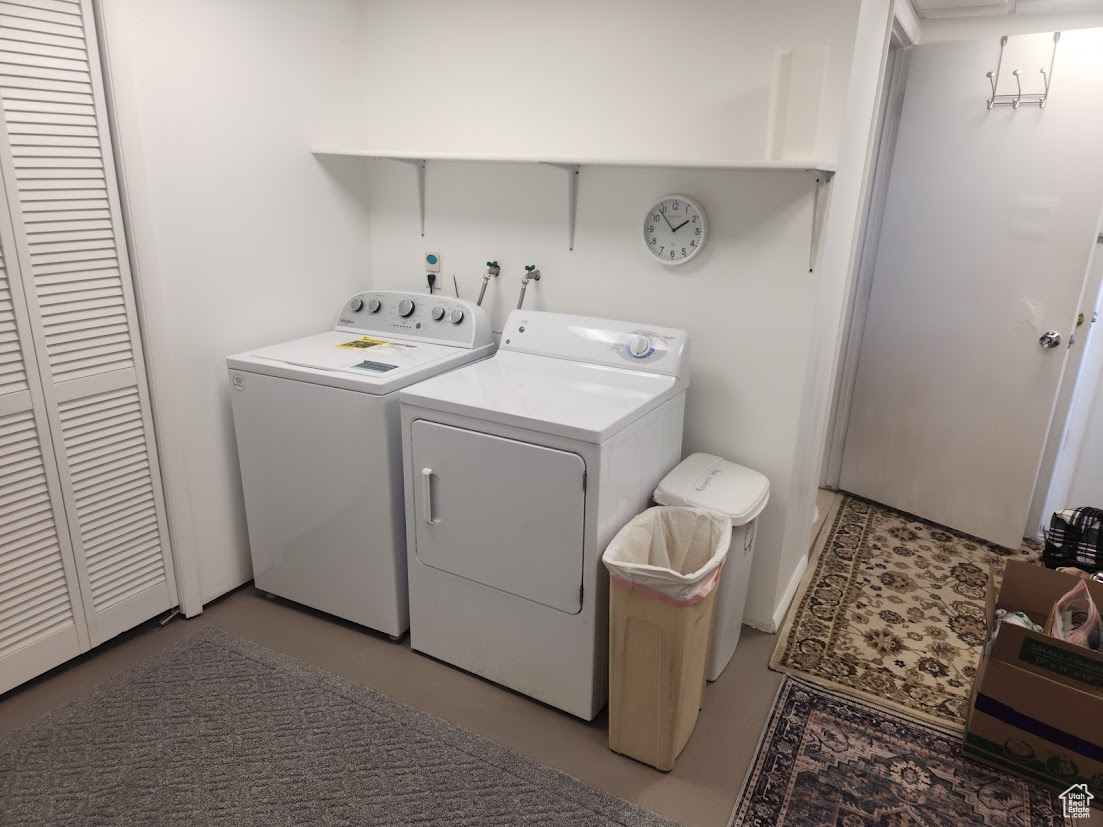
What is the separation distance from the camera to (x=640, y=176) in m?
2.40

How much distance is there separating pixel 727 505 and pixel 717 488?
4.1 inches

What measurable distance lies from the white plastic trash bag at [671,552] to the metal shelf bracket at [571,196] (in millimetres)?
1067

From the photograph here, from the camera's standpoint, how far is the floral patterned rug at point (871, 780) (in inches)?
69.6

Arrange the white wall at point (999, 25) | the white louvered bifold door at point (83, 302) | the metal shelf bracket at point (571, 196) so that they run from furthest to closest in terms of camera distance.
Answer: the white wall at point (999, 25)
the metal shelf bracket at point (571, 196)
the white louvered bifold door at point (83, 302)

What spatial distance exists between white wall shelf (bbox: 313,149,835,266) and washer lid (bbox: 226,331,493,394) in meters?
0.58

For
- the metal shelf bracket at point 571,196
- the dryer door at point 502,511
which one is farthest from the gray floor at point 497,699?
the metal shelf bracket at point 571,196

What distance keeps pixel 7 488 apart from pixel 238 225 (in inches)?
42.5

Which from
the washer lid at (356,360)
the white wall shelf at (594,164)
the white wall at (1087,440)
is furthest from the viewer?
the white wall at (1087,440)

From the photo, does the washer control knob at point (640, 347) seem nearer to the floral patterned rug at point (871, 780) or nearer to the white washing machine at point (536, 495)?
the white washing machine at point (536, 495)

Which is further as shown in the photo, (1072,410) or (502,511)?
(1072,410)

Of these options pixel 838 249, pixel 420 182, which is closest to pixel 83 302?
pixel 420 182

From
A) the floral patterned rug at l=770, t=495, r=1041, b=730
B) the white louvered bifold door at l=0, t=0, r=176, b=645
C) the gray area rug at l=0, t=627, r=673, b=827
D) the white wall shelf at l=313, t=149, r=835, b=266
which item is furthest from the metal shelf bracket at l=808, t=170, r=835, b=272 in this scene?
the white louvered bifold door at l=0, t=0, r=176, b=645

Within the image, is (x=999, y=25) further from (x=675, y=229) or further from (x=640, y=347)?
(x=640, y=347)

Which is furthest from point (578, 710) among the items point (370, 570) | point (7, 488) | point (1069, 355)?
point (1069, 355)
